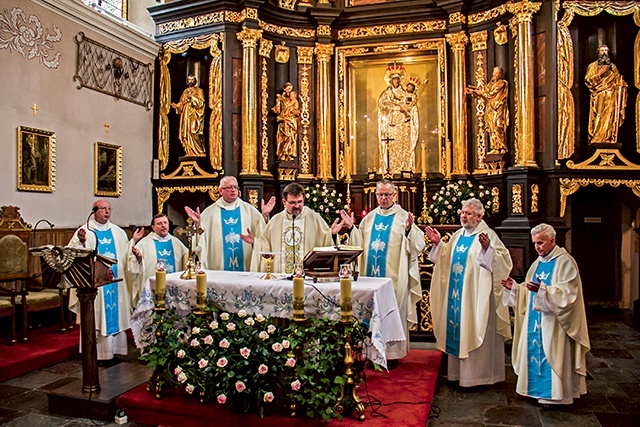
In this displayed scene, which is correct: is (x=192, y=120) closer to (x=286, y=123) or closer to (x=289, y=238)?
(x=286, y=123)

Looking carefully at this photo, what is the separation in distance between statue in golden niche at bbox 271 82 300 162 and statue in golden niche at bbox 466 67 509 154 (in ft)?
12.4

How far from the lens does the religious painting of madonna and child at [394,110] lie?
11156 millimetres

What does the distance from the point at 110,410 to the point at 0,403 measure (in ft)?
4.21

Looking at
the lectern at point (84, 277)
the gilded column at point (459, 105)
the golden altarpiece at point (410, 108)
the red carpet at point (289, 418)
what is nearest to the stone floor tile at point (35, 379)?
the lectern at point (84, 277)

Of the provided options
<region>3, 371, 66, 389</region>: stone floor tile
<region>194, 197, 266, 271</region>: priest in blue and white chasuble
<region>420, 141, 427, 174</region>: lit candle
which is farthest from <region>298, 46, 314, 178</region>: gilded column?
<region>3, 371, 66, 389</region>: stone floor tile

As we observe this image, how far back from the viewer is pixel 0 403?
17.3 ft

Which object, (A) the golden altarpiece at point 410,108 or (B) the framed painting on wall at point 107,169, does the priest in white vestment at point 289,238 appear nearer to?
(A) the golden altarpiece at point 410,108

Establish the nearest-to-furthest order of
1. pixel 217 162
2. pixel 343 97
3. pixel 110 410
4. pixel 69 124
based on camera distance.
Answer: pixel 110 410, pixel 69 124, pixel 217 162, pixel 343 97

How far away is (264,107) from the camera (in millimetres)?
10906

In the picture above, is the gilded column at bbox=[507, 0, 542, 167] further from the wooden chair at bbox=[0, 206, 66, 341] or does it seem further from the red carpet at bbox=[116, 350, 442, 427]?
the wooden chair at bbox=[0, 206, 66, 341]

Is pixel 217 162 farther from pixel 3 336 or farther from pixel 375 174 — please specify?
pixel 3 336

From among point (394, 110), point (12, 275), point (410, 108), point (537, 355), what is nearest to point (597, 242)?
point (410, 108)

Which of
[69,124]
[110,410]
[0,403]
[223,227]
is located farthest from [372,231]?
[69,124]

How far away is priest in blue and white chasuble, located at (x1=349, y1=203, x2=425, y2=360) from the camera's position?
5.99 meters
